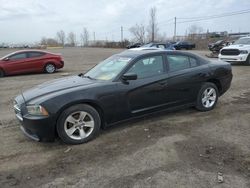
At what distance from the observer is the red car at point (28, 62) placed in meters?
14.9

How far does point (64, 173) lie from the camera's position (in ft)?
12.6

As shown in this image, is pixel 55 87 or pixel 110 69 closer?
pixel 55 87

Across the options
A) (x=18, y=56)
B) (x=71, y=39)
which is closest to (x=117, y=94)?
(x=18, y=56)

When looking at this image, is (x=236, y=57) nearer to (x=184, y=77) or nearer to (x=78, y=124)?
(x=184, y=77)

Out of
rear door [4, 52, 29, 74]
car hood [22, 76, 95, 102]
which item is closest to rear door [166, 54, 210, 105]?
car hood [22, 76, 95, 102]

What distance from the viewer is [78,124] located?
4.81 m

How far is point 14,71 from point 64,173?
12489 millimetres

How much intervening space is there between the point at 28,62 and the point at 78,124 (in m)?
11.6

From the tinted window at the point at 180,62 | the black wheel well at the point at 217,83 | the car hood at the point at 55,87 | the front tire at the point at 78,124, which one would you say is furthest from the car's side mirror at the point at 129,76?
the black wheel well at the point at 217,83

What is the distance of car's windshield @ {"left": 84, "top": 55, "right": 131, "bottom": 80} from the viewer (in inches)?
215

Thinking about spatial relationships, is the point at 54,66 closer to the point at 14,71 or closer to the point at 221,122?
the point at 14,71

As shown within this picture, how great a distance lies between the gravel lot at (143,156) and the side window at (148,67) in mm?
996

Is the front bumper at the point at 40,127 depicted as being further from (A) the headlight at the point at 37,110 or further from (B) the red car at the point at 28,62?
(B) the red car at the point at 28,62

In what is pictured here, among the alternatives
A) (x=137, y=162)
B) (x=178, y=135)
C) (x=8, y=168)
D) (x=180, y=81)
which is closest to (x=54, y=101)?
(x=8, y=168)
